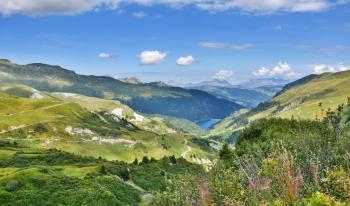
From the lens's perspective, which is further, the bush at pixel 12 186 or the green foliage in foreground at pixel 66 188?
the bush at pixel 12 186

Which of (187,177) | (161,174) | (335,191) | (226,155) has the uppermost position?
(335,191)

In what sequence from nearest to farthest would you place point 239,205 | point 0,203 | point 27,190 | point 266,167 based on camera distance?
1. point 239,205
2. point 266,167
3. point 0,203
4. point 27,190

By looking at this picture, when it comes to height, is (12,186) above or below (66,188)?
above

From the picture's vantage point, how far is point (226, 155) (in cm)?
11344

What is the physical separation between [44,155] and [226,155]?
68688mm

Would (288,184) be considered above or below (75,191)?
above

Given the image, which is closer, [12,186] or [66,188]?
[12,186]

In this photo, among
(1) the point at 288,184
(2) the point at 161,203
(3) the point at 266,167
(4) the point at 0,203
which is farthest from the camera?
(4) the point at 0,203

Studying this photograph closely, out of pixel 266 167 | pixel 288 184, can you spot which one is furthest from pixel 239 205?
pixel 266 167

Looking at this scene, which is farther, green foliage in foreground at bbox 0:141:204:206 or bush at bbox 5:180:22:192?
bush at bbox 5:180:22:192

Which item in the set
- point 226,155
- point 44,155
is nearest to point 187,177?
point 226,155

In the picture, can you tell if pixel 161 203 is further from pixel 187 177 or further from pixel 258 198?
pixel 258 198

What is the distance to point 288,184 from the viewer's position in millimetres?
13695

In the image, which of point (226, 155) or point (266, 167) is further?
point (226, 155)
